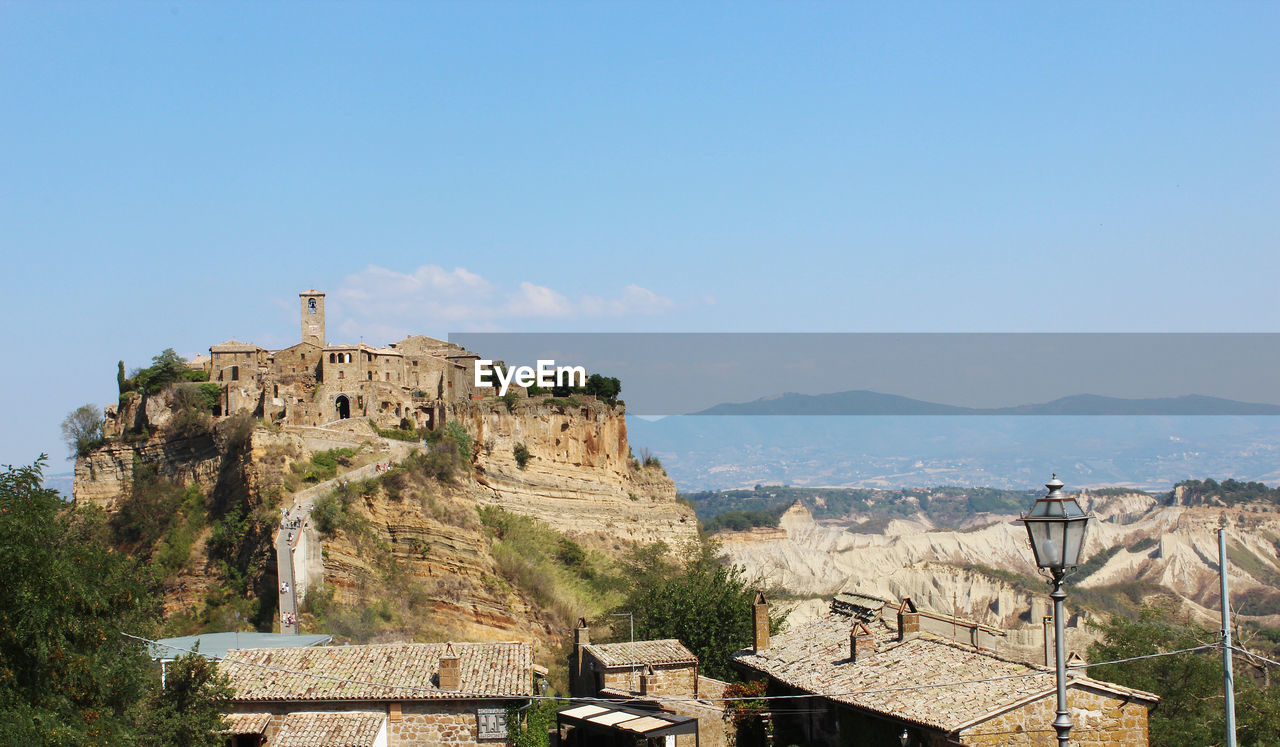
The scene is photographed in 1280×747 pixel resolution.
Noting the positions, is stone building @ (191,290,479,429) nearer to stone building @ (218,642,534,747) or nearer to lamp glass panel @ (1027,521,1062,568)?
stone building @ (218,642,534,747)

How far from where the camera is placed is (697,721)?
23703 mm

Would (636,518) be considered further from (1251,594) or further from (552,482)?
(1251,594)

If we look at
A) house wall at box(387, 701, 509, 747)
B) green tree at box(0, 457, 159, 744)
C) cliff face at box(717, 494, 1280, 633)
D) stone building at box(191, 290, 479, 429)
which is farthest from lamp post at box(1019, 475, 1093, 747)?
cliff face at box(717, 494, 1280, 633)

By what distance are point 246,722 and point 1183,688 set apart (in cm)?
2617

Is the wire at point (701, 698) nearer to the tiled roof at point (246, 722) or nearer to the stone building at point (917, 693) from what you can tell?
the stone building at point (917, 693)

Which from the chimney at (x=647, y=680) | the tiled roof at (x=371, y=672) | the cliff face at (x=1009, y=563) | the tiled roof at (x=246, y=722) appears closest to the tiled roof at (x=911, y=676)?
the chimney at (x=647, y=680)

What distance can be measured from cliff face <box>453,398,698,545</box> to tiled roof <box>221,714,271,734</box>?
104 feet

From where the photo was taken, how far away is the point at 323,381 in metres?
54.6

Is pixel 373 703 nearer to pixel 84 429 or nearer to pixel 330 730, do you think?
pixel 330 730

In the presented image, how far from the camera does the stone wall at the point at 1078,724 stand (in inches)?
750

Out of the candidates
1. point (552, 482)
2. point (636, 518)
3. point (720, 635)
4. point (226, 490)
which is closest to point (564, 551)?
point (552, 482)

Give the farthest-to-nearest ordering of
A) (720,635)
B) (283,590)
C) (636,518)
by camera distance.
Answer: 1. (636,518)
2. (283,590)
3. (720,635)

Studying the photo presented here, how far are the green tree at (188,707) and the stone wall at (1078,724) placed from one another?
14101 millimetres

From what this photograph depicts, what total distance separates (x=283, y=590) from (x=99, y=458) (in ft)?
64.6
